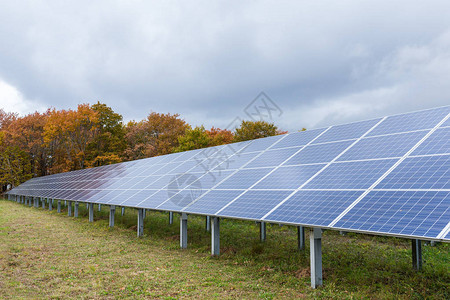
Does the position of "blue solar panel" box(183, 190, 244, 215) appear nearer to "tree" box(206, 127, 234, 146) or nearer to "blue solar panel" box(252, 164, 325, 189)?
"blue solar panel" box(252, 164, 325, 189)

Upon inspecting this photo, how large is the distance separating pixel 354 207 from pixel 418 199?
162 cm

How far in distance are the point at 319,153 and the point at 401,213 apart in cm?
582

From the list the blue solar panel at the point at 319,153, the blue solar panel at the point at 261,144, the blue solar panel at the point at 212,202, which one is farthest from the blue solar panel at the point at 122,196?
the blue solar panel at the point at 319,153

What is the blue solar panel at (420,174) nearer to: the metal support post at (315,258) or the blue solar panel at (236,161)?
the metal support post at (315,258)

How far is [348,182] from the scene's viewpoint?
10672mm

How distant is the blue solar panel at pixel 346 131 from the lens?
14130 millimetres

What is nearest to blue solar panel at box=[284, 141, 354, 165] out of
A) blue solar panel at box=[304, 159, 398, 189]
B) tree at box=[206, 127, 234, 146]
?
blue solar panel at box=[304, 159, 398, 189]

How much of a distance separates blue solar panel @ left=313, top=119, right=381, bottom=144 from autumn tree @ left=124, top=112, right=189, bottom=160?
42902 millimetres

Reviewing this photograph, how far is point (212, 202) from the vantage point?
13.9 m

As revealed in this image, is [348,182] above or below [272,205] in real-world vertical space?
above

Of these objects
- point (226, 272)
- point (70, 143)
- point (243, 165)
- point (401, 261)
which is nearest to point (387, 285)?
point (401, 261)

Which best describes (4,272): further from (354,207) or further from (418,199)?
(418,199)

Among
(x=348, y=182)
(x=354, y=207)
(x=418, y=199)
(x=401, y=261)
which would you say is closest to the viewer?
(x=418, y=199)

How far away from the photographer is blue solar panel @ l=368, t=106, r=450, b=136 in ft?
40.4
